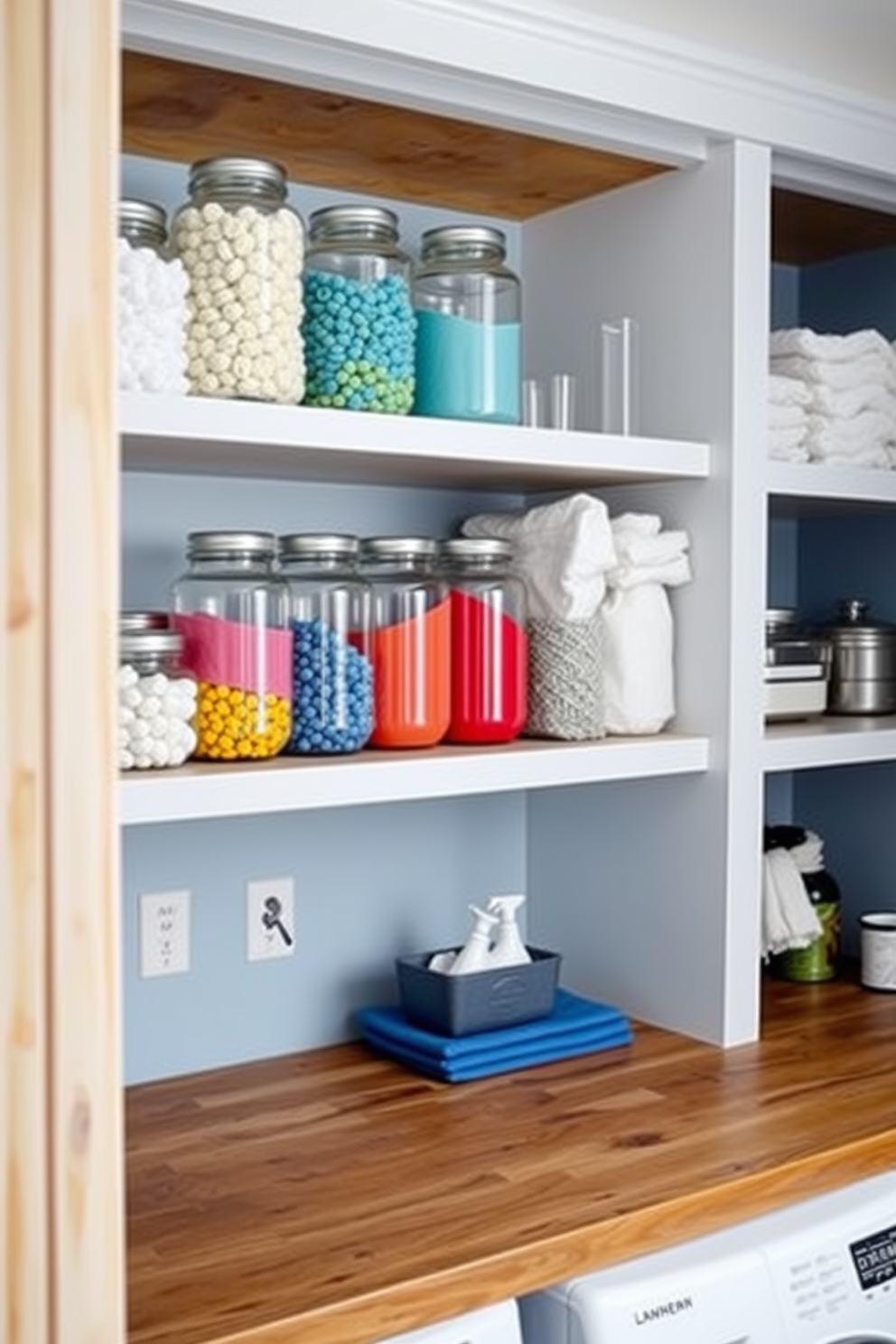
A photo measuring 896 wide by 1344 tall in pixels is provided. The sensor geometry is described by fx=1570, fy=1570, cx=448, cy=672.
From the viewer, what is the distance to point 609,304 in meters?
2.19

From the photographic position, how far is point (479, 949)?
2.06 metres

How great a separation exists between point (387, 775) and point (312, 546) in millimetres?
287

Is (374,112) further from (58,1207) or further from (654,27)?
(58,1207)

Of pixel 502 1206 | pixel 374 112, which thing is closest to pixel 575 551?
pixel 374 112

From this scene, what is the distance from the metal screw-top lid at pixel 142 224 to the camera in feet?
5.51

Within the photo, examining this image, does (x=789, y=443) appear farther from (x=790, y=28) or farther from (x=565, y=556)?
(x=790, y=28)

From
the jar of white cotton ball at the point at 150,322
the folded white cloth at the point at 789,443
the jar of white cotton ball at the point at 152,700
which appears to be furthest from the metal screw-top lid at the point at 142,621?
the folded white cloth at the point at 789,443

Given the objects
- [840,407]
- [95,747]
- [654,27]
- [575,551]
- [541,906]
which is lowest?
[541,906]

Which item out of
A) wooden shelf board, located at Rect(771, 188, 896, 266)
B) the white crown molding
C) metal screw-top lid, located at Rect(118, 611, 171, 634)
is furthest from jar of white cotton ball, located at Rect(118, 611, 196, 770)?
wooden shelf board, located at Rect(771, 188, 896, 266)

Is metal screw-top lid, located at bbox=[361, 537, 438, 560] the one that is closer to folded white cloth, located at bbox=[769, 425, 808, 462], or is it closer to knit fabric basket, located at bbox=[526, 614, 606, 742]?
knit fabric basket, located at bbox=[526, 614, 606, 742]

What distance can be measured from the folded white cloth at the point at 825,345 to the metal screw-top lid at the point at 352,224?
70 centimetres

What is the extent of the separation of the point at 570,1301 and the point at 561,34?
1.37 m

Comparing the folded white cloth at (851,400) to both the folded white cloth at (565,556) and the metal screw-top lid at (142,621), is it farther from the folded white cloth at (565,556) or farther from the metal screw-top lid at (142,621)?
the metal screw-top lid at (142,621)

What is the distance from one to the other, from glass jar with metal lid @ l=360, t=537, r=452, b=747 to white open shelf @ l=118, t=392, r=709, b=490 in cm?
11
